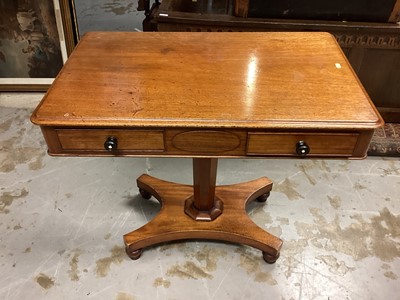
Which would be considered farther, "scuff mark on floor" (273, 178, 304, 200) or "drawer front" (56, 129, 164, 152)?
"scuff mark on floor" (273, 178, 304, 200)

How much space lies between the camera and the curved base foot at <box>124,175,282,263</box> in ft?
4.72

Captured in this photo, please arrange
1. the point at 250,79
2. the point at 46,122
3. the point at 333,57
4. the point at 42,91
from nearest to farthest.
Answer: the point at 46,122, the point at 250,79, the point at 333,57, the point at 42,91

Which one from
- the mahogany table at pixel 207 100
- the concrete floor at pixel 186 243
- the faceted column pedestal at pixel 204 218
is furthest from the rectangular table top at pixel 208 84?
the concrete floor at pixel 186 243

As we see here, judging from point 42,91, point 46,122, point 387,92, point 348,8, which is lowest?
point 42,91

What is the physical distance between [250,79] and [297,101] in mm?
171

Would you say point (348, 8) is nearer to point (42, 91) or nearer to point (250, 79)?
point (250, 79)

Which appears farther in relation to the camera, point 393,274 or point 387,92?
point 387,92

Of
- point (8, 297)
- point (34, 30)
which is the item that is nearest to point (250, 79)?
point (8, 297)

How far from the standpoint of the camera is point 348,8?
5.67 feet

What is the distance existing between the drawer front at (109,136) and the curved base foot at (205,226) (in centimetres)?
57

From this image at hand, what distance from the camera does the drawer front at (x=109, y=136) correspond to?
3.14 feet

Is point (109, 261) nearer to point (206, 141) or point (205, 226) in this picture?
point (205, 226)

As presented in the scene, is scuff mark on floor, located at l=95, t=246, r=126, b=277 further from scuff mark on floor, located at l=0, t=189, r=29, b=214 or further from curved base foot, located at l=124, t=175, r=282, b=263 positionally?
scuff mark on floor, located at l=0, t=189, r=29, b=214

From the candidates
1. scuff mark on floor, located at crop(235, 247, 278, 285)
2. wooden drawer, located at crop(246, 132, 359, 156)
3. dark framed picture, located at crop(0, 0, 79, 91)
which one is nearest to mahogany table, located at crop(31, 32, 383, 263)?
wooden drawer, located at crop(246, 132, 359, 156)
